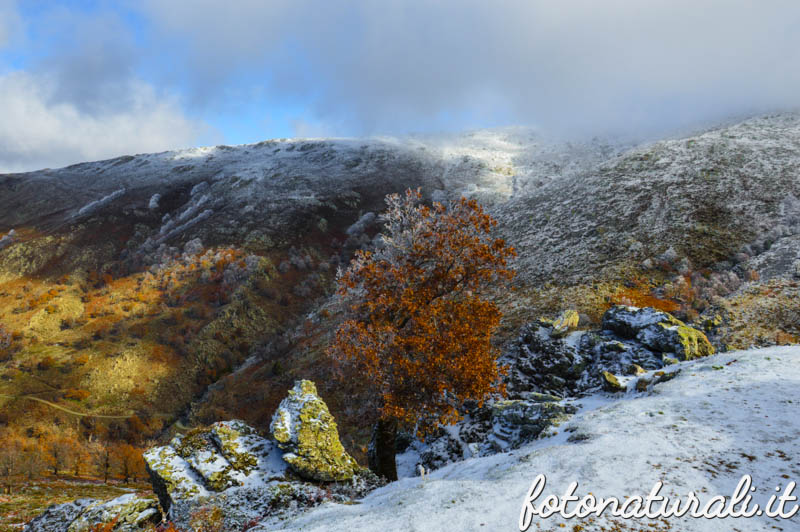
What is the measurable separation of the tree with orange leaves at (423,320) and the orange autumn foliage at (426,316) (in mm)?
46

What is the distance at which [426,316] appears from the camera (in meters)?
15.7

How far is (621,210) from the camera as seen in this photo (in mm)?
47406

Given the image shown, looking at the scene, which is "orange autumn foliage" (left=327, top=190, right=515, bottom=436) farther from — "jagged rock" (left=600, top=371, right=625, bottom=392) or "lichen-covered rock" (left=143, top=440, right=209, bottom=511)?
"lichen-covered rock" (left=143, top=440, right=209, bottom=511)

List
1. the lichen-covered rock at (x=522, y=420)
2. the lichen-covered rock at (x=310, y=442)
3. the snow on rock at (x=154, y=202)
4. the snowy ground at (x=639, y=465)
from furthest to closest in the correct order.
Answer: the snow on rock at (x=154, y=202) → the lichen-covered rock at (x=522, y=420) → the lichen-covered rock at (x=310, y=442) → the snowy ground at (x=639, y=465)

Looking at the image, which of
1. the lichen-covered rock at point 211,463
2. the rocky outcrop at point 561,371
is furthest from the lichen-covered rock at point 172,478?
the rocky outcrop at point 561,371

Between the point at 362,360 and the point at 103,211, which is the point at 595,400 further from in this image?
the point at 103,211

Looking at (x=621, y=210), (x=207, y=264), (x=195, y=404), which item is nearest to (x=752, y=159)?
(x=621, y=210)

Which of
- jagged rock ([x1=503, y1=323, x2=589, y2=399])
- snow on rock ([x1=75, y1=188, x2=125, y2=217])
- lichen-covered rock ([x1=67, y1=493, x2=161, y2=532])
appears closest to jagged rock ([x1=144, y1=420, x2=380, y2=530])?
lichen-covered rock ([x1=67, y1=493, x2=161, y2=532])

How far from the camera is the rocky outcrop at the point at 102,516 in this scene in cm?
1141

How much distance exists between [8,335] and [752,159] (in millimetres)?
120882

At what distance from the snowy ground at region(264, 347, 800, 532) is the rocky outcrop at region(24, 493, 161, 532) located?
5.52 metres

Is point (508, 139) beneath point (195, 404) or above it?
above

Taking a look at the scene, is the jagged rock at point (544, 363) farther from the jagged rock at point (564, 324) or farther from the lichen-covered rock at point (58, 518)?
the lichen-covered rock at point (58, 518)

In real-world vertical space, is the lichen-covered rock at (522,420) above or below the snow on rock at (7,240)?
below
